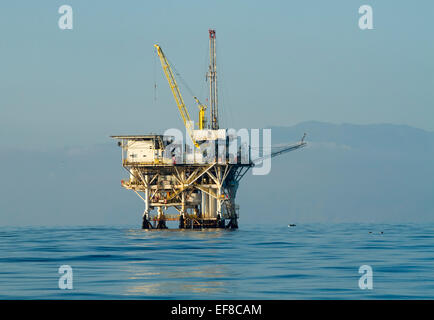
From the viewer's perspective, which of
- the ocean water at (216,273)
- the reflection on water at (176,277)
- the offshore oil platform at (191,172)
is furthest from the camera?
the offshore oil platform at (191,172)

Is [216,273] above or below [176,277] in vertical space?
below

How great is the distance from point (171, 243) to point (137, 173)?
37.3 meters

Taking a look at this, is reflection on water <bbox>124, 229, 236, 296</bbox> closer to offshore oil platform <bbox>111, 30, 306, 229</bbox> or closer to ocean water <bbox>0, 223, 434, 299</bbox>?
ocean water <bbox>0, 223, 434, 299</bbox>

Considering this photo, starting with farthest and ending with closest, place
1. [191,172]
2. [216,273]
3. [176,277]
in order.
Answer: [191,172]
[216,273]
[176,277]

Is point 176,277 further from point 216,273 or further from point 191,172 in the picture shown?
point 191,172

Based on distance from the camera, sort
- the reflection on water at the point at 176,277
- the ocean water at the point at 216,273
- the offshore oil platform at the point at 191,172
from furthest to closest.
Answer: the offshore oil platform at the point at 191,172 → the reflection on water at the point at 176,277 → the ocean water at the point at 216,273

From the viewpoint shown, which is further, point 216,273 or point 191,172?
point 191,172

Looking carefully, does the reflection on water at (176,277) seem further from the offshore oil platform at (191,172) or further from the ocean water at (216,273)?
the offshore oil platform at (191,172)

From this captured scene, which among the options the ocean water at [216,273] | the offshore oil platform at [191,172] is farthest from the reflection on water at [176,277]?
the offshore oil platform at [191,172]

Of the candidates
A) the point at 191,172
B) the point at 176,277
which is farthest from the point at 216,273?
the point at 191,172

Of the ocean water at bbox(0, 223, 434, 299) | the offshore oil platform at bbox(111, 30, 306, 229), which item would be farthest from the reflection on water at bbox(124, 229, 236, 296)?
the offshore oil platform at bbox(111, 30, 306, 229)

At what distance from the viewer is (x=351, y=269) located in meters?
55.0

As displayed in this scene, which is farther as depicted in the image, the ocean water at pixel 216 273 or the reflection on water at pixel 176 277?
the reflection on water at pixel 176 277

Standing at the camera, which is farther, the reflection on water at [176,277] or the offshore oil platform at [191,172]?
the offshore oil platform at [191,172]
